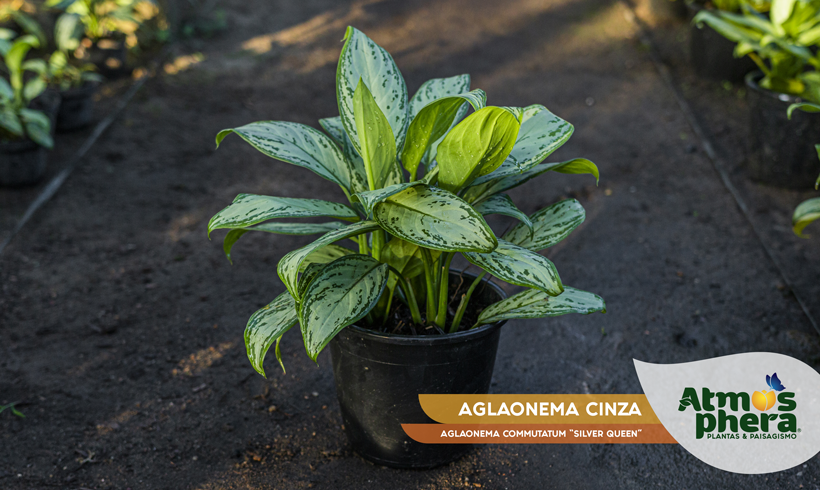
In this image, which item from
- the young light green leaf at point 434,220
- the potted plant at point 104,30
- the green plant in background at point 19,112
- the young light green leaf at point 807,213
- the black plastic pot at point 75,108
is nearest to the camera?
the young light green leaf at point 434,220

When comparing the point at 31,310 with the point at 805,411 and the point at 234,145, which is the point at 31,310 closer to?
the point at 234,145

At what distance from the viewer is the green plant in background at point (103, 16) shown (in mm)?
4031

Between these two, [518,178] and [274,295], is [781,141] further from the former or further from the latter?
[274,295]

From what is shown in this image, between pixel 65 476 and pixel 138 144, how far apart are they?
7.93 feet

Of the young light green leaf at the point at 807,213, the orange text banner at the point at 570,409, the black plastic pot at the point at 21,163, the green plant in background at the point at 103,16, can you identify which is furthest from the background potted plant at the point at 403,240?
the green plant in background at the point at 103,16

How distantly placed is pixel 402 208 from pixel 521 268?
27cm

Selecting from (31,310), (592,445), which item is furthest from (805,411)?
(31,310)

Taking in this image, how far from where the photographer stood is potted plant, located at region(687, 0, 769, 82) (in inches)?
156

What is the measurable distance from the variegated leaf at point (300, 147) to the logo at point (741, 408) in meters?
1.18

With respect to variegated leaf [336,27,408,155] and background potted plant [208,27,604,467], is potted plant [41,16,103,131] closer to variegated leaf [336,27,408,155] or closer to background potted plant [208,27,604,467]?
background potted plant [208,27,604,467]

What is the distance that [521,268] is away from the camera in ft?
4.03

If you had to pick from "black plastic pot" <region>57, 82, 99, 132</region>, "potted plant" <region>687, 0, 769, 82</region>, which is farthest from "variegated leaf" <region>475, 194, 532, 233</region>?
"potted plant" <region>687, 0, 769, 82</region>

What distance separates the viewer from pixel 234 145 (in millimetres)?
3654

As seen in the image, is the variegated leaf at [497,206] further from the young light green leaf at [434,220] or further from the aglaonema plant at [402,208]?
the young light green leaf at [434,220]
